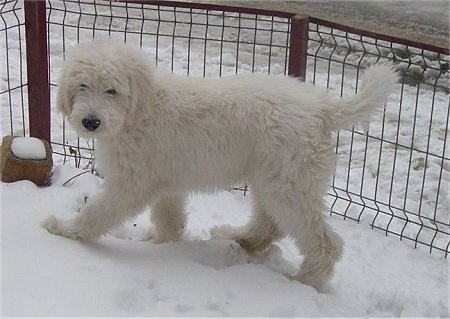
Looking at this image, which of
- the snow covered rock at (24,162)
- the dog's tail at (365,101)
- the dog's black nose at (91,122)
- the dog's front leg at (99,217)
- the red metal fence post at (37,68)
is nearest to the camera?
the dog's black nose at (91,122)

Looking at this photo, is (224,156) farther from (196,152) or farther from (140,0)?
(140,0)

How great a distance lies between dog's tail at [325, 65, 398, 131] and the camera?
14.8 ft

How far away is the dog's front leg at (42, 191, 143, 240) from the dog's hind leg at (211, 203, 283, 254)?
0.81 meters

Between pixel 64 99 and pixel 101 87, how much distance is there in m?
0.27

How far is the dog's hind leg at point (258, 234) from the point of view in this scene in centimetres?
508

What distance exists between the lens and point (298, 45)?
5.88 m

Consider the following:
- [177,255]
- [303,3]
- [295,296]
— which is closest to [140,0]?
[177,255]

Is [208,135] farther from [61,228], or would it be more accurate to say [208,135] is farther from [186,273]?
[61,228]

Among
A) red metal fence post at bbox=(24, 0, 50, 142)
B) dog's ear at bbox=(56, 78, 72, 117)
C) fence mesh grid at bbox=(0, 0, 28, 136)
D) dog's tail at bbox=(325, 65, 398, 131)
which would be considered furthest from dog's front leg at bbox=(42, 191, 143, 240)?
fence mesh grid at bbox=(0, 0, 28, 136)

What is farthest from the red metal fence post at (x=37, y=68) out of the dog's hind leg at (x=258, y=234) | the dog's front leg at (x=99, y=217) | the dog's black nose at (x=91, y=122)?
the dog's hind leg at (x=258, y=234)

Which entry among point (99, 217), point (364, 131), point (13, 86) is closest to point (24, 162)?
point (99, 217)

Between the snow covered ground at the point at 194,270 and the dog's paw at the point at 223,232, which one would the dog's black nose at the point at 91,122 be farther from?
the dog's paw at the point at 223,232

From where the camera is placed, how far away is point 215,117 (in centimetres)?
456

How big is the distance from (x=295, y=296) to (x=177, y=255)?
2.74 feet
